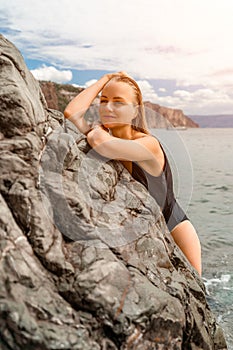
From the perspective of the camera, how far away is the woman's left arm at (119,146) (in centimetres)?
473

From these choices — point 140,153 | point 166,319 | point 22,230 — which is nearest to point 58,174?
point 22,230

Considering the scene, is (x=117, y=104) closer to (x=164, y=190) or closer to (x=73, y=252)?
(x=164, y=190)

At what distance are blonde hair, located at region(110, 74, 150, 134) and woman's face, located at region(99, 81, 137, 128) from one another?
75mm

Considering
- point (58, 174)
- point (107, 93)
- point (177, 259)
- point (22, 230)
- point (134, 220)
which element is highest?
point (107, 93)

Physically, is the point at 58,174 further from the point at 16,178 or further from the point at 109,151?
the point at 109,151

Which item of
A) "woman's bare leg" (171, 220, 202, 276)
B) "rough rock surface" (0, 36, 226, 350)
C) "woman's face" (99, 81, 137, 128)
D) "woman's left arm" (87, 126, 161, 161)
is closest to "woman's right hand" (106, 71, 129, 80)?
"woman's face" (99, 81, 137, 128)

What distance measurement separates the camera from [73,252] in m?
3.83

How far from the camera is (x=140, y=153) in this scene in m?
4.88

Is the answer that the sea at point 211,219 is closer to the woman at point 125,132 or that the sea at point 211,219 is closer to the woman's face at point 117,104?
the woman at point 125,132

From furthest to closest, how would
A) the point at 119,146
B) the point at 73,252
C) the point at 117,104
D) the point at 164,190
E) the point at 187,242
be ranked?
the point at 187,242 < the point at 164,190 < the point at 117,104 < the point at 119,146 < the point at 73,252

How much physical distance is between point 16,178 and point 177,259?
2.15m

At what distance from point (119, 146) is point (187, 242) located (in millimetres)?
1720

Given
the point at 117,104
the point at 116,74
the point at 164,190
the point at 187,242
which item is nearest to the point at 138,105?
the point at 117,104

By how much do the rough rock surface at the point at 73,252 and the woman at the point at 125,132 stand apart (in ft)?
0.74
